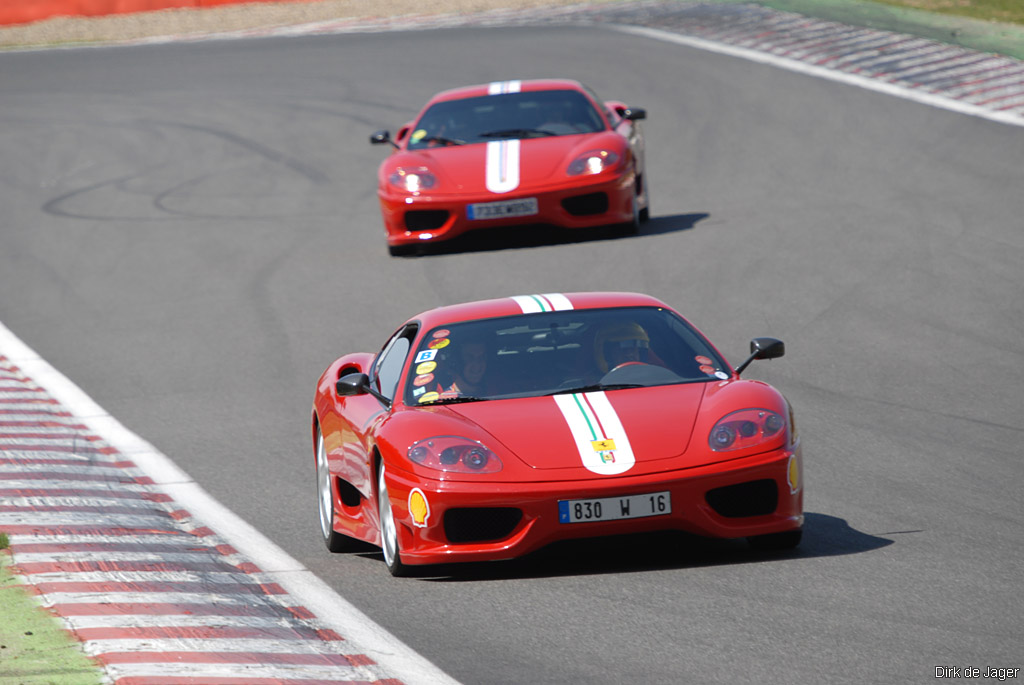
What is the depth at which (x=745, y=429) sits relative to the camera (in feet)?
21.8

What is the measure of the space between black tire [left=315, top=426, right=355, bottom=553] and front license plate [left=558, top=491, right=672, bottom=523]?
1.60 meters

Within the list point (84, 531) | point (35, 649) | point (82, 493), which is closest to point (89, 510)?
→ point (82, 493)

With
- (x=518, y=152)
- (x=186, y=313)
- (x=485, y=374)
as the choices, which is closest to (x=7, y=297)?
(x=186, y=313)

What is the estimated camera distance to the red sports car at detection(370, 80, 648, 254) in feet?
47.5

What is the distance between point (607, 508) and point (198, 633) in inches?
65.3

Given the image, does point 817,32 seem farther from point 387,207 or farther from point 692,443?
point 692,443

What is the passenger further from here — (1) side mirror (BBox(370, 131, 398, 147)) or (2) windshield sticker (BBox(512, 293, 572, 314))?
(1) side mirror (BBox(370, 131, 398, 147))

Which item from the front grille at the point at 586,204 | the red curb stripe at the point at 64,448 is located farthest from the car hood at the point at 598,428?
the front grille at the point at 586,204

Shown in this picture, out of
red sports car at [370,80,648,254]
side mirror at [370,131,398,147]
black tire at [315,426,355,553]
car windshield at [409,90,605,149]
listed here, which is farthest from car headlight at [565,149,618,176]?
black tire at [315,426,355,553]

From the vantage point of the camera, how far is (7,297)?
15055 mm

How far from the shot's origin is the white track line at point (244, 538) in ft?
17.7

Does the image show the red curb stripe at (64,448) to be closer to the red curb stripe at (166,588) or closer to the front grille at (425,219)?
the red curb stripe at (166,588)

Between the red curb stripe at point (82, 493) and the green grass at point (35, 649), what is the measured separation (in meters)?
2.01

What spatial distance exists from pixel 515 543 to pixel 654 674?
1436mm
